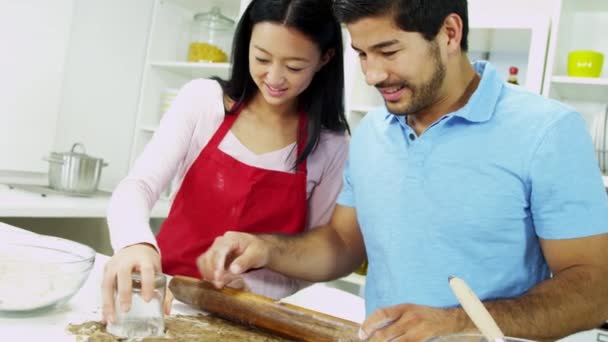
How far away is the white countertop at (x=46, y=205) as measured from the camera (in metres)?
2.09

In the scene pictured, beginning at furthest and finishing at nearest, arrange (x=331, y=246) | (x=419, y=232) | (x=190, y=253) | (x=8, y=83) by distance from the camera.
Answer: (x=8, y=83) → (x=190, y=253) → (x=331, y=246) → (x=419, y=232)

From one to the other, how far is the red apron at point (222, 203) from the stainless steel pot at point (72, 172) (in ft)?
4.36

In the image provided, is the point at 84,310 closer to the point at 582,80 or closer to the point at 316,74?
the point at 316,74

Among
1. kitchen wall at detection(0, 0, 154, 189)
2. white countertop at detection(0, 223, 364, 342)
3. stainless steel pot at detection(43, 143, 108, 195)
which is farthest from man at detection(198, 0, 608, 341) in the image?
kitchen wall at detection(0, 0, 154, 189)

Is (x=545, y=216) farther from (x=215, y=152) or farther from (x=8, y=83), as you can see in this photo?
(x=8, y=83)

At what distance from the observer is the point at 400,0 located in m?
1.02

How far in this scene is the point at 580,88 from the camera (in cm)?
231

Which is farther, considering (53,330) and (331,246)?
(331,246)

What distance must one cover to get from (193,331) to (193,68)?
240cm

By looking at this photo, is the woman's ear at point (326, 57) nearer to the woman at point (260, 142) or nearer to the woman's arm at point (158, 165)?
the woman at point (260, 142)

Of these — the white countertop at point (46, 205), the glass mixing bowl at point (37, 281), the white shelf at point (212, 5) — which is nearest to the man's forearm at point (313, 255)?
the glass mixing bowl at point (37, 281)

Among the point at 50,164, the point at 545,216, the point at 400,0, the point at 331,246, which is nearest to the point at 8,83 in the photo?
the point at 50,164

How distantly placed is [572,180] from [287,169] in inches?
27.5

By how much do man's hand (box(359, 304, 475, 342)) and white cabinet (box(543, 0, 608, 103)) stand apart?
5.73 feet
